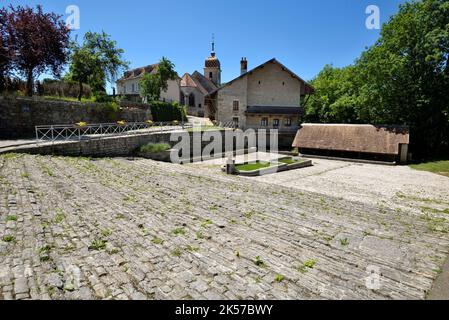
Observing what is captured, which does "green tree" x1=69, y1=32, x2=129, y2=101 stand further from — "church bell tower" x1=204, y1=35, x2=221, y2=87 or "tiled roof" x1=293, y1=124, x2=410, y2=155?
"church bell tower" x1=204, y1=35, x2=221, y2=87

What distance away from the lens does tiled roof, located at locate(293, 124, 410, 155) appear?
23.2 m

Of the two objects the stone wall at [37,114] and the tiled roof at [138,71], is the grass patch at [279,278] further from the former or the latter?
the tiled roof at [138,71]

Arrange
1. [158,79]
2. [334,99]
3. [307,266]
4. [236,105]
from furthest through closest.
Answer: [334,99] → [158,79] → [236,105] → [307,266]

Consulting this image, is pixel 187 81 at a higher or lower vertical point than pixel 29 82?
higher

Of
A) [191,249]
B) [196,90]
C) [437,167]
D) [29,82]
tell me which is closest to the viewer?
[191,249]

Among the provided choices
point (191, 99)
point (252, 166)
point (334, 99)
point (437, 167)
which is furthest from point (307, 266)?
point (191, 99)

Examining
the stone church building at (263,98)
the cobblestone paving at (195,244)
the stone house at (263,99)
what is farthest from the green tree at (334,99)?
the cobblestone paving at (195,244)

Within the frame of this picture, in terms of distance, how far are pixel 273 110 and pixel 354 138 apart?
34.1ft

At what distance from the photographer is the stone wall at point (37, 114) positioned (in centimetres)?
1511

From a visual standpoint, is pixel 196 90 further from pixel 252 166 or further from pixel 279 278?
pixel 279 278

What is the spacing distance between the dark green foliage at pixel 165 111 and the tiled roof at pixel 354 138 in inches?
634

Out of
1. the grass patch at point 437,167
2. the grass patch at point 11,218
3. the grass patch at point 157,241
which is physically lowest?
the grass patch at point 437,167

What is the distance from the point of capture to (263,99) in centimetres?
3269
